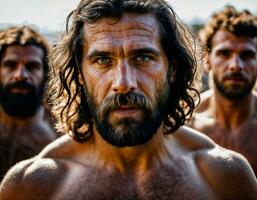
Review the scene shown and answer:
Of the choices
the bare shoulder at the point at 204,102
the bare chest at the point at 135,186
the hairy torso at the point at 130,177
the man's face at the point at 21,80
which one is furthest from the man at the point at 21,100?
the bare chest at the point at 135,186

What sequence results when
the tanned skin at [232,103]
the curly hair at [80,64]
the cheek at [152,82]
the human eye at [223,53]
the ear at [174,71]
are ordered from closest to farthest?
the cheek at [152,82] → the curly hair at [80,64] → the ear at [174,71] → the tanned skin at [232,103] → the human eye at [223,53]

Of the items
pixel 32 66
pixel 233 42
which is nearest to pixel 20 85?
pixel 32 66

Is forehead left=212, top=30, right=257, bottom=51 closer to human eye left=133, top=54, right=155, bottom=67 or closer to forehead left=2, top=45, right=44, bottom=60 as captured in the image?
forehead left=2, top=45, right=44, bottom=60

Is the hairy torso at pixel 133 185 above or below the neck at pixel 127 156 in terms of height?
below

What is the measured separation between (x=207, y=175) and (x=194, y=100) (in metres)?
0.77

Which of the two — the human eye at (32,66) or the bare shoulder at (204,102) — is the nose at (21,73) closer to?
the human eye at (32,66)

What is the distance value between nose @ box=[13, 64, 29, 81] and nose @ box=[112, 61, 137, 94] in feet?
10.0

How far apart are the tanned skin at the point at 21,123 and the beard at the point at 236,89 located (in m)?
1.65

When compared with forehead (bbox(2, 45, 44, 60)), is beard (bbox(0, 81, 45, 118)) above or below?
below

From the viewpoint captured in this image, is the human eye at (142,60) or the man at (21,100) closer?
the human eye at (142,60)

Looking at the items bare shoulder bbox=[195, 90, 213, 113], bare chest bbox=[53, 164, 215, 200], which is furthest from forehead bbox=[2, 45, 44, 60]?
bare chest bbox=[53, 164, 215, 200]

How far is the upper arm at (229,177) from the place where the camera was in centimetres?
334

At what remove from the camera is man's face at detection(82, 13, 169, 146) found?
3.14 metres

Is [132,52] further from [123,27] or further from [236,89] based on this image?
[236,89]
